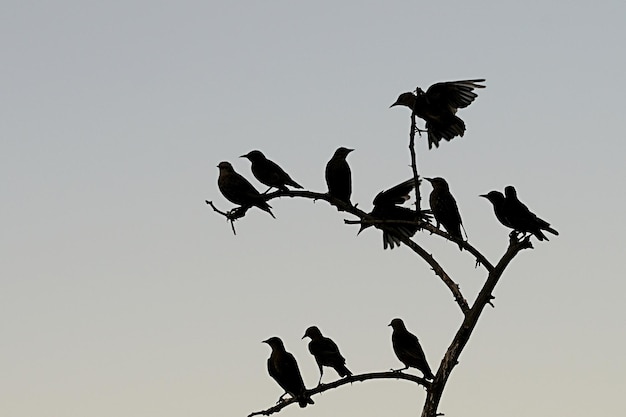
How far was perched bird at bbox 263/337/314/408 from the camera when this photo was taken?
823 cm

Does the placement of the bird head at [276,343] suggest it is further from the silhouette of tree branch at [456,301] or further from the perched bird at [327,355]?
the silhouette of tree branch at [456,301]

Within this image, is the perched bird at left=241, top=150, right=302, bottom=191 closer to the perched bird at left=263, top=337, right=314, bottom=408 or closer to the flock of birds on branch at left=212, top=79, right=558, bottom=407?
the flock of birds on branch at left=212, top=79, right=558, bottom=407

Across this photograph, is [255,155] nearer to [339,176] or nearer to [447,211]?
[339,176]

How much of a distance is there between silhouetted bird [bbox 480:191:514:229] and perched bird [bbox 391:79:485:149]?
0.67m

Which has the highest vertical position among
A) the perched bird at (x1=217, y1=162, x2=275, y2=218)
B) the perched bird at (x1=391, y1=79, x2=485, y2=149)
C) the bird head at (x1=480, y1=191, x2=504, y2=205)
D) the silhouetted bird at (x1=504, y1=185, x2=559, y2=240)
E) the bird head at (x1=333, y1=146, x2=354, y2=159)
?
the bird head at (x1=333, y1=146, x2=354, y2=159)

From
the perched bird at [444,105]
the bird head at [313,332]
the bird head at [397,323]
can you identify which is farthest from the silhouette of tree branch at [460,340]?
the bird head at [313,332]

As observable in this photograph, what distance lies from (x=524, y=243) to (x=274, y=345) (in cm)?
342

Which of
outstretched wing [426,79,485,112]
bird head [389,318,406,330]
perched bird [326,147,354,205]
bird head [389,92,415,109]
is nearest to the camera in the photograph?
outstretched wing [426,79,485,112]

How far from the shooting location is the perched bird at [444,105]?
7547mm

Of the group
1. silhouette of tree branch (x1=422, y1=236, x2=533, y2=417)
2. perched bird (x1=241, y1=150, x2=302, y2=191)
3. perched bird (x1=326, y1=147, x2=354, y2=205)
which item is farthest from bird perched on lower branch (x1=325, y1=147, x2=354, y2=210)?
silhouette of tree branch (x1=422, y1=236, x2=533, y2=417)

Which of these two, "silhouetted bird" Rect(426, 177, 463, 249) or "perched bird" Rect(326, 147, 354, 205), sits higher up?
"perched bird" Rect(326, 147, 354, 205)

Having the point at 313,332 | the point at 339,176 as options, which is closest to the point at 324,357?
the point at 313,332

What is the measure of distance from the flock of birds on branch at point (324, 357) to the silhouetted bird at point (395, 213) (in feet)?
5.25

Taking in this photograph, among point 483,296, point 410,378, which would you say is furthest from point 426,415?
point 483,296
